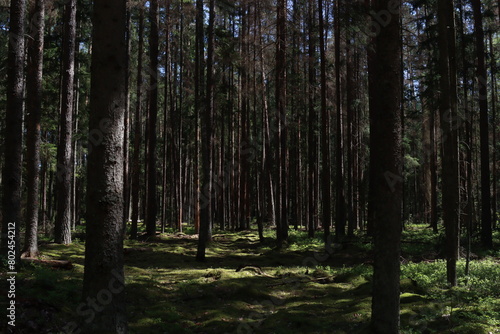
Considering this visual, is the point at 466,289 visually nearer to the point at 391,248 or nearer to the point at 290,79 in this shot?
the point at 391,248

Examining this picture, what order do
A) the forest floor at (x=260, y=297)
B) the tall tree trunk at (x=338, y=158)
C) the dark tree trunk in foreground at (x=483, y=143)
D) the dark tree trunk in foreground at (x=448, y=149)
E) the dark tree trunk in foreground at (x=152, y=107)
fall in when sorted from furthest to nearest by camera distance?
the dark tree trunk in foreground at (x=152, y=107), the tall tree trunk at (x=338, y=158), the dark tree trunk in foreground at (x=483, y=143), the dark tree trunk in foreground at (x=448, y=149), the forest floor at (x=260, y=297)

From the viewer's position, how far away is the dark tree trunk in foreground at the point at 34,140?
10.4 m

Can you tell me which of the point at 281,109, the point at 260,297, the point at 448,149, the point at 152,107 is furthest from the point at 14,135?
the point at 281,109

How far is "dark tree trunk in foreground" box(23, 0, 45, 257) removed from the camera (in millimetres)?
10359

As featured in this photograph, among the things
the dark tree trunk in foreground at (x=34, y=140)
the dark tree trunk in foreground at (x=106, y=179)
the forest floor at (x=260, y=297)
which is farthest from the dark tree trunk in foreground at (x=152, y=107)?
the dark tree trunk in foreground at (x=106, y=179)

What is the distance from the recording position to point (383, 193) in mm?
5301

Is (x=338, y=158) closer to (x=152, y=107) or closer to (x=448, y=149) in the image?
(x=448, y=149)

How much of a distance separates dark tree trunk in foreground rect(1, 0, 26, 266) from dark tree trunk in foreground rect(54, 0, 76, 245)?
15.8ft

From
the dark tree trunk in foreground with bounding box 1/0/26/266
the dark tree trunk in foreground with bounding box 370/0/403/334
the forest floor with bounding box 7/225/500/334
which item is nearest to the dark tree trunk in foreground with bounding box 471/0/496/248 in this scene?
the forest floor with bounding box 7/225/500/334

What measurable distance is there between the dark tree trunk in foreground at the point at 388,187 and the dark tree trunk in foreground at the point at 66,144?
37.9ft

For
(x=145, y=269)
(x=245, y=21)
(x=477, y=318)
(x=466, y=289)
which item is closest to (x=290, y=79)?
(x=245, y=21)

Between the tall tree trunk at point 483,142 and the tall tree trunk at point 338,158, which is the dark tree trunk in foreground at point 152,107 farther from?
the tall tree trunk at point 483,142

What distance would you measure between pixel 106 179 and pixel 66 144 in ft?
36.6

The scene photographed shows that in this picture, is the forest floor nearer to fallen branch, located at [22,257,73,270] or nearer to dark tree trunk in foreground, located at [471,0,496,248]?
fallen branch, located at [22,257,73,270]
